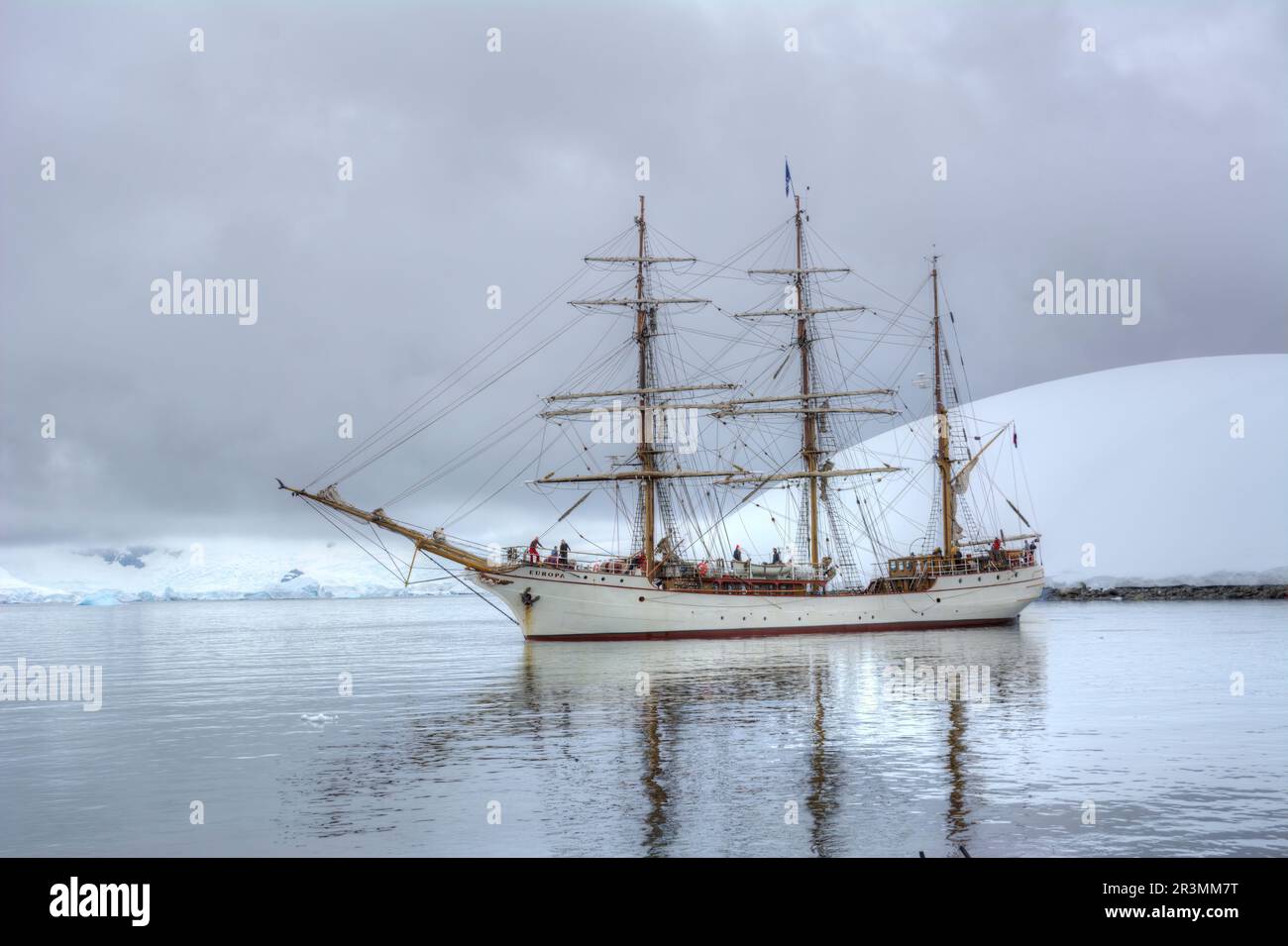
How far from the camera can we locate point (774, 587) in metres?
73.5

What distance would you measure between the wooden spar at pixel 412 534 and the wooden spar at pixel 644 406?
10191 mm

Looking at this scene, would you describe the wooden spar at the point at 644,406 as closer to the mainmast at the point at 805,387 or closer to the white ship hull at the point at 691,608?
the white ship hull at the point at 691,608

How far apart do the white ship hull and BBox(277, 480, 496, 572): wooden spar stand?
0.98 metres

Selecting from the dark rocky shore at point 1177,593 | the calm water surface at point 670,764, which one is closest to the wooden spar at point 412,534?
the calm water surface at point 670,764

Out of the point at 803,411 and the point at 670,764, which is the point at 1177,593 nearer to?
the point at 803,411

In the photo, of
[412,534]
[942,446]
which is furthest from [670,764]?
[942,446]

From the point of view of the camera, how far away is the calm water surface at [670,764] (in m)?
15.6

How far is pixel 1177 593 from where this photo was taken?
125m

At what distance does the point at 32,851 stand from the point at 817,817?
11.4 metres

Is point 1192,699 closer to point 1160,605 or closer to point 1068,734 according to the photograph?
point 1068,734

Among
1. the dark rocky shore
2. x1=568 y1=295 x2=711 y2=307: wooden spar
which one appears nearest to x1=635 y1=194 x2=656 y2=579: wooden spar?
x1=568 y1=295 x2=711 y2=307: wooden spar

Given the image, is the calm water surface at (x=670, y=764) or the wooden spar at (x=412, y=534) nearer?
the calm water surface at (x=670, y=764)

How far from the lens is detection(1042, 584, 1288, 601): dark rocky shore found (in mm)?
116938

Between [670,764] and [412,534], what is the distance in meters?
45.0
